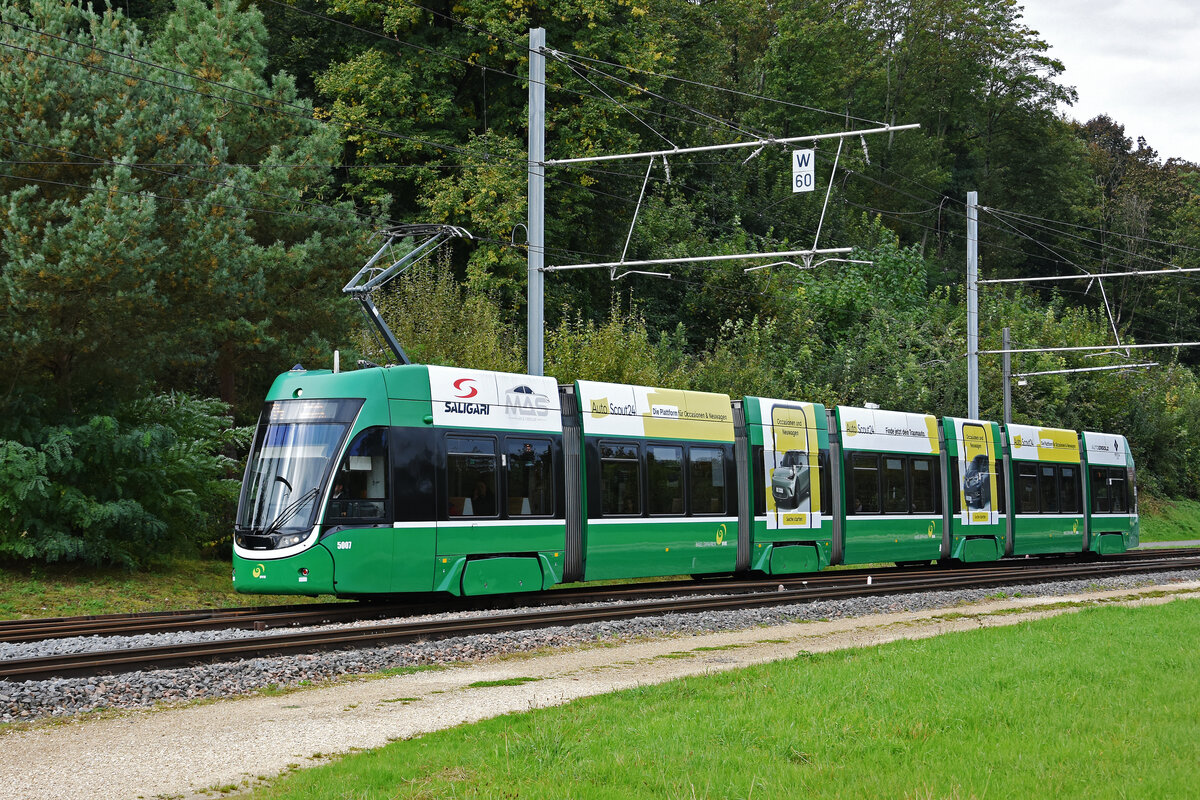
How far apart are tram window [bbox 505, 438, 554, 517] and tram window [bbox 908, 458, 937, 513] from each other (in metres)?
11.2

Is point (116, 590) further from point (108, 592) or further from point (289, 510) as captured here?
point (289, 510)

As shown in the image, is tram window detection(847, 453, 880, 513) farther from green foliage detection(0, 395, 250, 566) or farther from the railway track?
green foliage detection(0, 395, 250, 566)

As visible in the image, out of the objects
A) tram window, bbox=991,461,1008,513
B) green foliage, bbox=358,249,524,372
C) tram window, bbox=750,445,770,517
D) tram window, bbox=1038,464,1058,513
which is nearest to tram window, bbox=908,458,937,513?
tram window, bbox=991,461,1008,513

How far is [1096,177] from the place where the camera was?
82375 mm

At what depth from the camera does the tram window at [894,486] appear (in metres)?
26.1

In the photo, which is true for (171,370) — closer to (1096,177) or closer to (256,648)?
(256,648)

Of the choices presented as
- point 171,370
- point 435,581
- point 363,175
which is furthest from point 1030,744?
point 363,175

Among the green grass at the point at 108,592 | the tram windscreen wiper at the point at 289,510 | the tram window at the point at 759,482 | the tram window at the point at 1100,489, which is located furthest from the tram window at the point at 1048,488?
the tram windscreen wiper at the point at 289,510

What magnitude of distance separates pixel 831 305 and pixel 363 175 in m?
21.8

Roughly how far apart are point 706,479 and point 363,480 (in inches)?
288

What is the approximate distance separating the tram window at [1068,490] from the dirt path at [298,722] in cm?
1928

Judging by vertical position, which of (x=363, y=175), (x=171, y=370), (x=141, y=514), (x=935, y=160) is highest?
(x=935, y=160)

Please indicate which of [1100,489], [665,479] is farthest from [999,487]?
[665,479]

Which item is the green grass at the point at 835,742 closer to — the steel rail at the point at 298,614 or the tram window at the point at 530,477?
the steel rail at the point at 298,614
